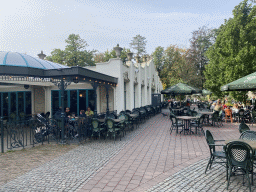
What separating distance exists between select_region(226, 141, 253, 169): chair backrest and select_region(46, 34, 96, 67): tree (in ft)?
115

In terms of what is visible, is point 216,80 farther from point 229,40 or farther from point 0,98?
point 0,98

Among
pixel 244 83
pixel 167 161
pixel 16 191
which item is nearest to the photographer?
pixel 16 191

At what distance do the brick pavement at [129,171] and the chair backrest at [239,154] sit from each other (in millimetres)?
466

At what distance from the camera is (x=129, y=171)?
455 centimetres

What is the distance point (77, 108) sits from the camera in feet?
48.9

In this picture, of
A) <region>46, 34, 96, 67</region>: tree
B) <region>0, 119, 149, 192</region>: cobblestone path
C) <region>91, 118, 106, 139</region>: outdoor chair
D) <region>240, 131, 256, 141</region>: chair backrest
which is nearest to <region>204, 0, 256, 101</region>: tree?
<region>240, 131, 256, 141</region>: chair backrest

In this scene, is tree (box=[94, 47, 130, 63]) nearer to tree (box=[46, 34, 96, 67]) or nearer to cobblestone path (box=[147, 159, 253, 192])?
tree (box=[46, 34, 96, 67])

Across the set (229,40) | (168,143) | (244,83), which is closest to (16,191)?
(168,143)

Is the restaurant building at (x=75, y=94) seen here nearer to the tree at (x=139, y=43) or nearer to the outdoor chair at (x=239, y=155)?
the outdoor chair at (x=239, y=155)

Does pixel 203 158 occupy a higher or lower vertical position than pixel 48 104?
lower

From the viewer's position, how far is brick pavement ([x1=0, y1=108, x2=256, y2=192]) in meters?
3.80

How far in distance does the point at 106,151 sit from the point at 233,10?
20181mm

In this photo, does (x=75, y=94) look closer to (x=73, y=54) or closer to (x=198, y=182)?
(x=198, y=182)

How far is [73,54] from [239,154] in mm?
35740
